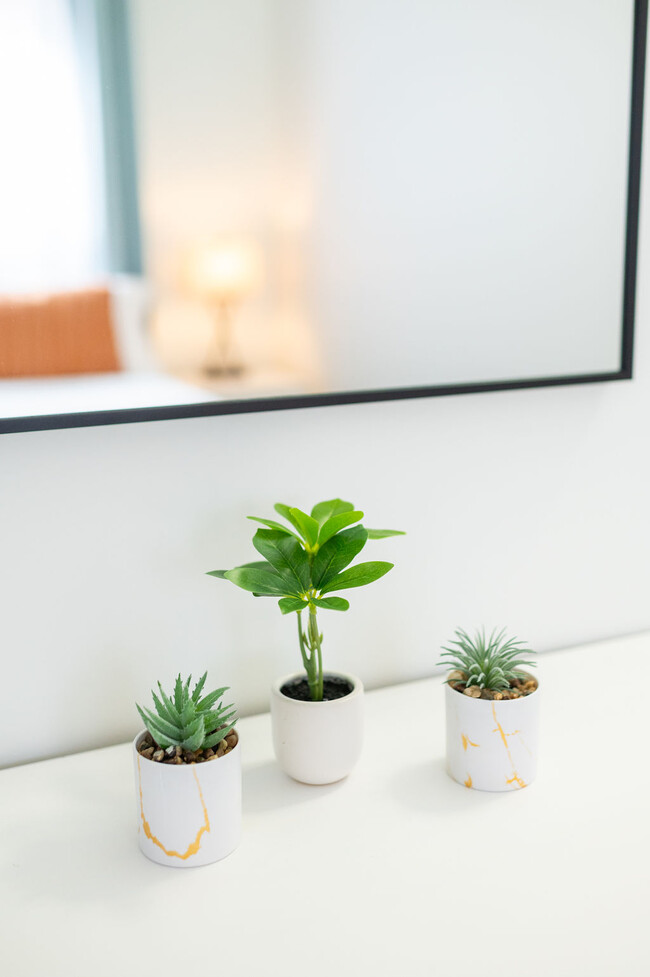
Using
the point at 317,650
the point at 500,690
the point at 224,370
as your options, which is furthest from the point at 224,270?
the point at 500,690

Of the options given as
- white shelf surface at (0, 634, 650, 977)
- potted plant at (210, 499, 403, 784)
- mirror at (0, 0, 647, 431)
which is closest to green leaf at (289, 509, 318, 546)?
potted plant at (210, 499, 403, 784)

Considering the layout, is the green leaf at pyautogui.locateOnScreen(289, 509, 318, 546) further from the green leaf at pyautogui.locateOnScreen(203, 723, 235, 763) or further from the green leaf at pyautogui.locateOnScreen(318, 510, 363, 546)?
the green leaf at pyautogui.locateOnScreen(203, 723, 235, 763)

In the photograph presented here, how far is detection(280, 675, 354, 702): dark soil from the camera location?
2.77ft

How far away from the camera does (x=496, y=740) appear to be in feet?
2.66

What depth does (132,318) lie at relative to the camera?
79 cm

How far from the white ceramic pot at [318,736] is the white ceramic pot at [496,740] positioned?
0.09 meters

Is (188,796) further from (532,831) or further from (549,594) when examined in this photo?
(549,594)

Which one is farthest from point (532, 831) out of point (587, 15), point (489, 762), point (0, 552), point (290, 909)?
point (587, 15)

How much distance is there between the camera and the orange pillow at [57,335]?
76 cm

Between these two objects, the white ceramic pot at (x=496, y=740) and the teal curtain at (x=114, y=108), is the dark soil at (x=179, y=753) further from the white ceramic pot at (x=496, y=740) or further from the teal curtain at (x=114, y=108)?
the teal curtain at (x=114, y=108)

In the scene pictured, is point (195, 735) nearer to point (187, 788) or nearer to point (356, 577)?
point (187, 788)

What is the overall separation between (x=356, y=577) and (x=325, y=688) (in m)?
0.13

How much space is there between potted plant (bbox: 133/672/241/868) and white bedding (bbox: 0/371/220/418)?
0.27 meters

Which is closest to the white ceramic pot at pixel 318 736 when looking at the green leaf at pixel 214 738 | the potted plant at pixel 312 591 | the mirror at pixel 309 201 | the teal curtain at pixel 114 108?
the potted plant at pixel 312 591
